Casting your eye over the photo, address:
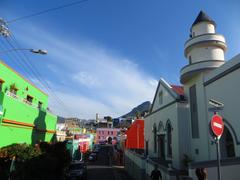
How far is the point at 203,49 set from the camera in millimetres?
20328

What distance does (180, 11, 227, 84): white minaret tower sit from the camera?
62.2 ft

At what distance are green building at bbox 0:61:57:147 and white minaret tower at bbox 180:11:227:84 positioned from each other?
14.1 m

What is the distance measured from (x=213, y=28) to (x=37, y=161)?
740 inches

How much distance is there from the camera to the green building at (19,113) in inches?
599

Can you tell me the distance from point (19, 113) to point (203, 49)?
16.4 metres

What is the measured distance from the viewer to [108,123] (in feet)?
367

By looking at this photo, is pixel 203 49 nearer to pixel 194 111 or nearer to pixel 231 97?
pixel 194 111

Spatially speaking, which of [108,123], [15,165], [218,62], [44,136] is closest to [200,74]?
[218,62]

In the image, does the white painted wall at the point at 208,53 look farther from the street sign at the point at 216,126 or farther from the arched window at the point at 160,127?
the street sign at the point at 216,126

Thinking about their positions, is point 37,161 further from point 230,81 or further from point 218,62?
point 218,62

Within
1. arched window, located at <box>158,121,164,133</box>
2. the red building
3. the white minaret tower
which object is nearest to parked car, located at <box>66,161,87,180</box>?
arched window, located at <box>158,121,164,133</box>

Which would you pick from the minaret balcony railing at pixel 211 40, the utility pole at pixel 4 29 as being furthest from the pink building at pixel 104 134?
the utility pole at pixel 4 29

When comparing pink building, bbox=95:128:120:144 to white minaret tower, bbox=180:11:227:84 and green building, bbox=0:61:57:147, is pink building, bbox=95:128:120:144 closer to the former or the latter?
green building, bbox=0:61:57:147

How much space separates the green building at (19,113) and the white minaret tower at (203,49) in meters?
14.1
